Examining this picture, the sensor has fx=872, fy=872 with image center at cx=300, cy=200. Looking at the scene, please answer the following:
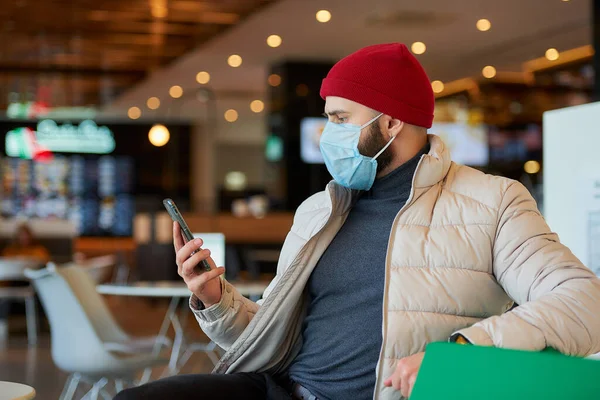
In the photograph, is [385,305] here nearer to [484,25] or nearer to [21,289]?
[21,289]

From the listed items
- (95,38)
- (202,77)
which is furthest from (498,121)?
(95,38)

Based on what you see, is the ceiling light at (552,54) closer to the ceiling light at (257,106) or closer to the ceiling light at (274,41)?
the ceiling light at (274,41)

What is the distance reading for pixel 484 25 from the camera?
35.6 feet

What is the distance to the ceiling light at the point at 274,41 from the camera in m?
11.7

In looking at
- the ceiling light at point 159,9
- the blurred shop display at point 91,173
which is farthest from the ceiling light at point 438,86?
the blurred shop display at point 91,173

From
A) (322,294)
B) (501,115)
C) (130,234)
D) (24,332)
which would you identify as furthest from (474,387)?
(130,234)

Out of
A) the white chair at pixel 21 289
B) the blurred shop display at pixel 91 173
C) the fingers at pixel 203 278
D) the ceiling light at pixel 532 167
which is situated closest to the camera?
the fingers at pixel 203 278

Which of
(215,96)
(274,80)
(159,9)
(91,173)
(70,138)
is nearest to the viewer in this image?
(159,9)

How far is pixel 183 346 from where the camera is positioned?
827 centimetres

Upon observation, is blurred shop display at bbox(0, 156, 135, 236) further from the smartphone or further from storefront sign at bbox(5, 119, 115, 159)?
the smartphone

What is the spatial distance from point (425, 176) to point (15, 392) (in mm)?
1069

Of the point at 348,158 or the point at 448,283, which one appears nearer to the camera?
the point at 448,283

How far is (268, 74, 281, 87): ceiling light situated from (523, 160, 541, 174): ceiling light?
15.1 feet

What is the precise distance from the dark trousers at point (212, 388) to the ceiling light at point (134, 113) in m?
17.5
